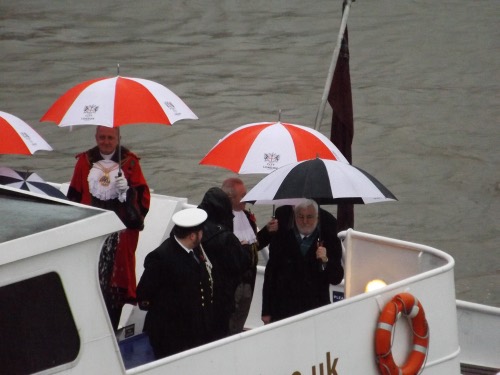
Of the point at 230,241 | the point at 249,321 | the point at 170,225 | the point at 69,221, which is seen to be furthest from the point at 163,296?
the point at 249,321

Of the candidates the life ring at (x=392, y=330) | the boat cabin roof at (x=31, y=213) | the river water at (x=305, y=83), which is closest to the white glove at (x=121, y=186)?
the boat cabin roof at (x=31, y=213)

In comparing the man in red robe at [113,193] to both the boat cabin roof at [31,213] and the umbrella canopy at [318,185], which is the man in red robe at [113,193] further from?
the boat cabin roof at [31,213]

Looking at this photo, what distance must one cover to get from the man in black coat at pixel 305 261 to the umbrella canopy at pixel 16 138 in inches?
62.1

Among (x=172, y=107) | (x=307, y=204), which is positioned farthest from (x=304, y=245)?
(x=172, y=107)

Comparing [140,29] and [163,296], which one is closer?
[163,296]

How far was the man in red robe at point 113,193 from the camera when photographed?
636cm

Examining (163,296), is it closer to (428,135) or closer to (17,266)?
(17,266)

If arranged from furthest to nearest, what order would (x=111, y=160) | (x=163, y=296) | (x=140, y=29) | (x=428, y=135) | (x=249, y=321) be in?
(x=140, y=29)
(x=428, y=135)
(x=249, y=321)
(x=111, y=160)
(x=163, y=296)

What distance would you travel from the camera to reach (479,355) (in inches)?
336

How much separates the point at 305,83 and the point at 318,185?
48.2 feet

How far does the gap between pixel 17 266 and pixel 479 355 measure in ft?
16.7

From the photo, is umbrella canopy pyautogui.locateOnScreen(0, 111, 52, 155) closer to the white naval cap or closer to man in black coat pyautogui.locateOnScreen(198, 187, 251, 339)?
man in black coat pyautogui.locateOnScreen(198, 187, 251, 339)

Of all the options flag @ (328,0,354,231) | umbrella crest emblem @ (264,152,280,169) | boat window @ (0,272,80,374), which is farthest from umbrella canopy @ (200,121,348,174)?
boat window @ (0,272,80,374)

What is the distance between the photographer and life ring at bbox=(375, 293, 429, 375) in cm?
578
